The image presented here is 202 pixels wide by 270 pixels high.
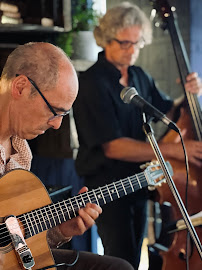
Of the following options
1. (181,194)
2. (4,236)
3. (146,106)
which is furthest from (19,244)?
(181,194)

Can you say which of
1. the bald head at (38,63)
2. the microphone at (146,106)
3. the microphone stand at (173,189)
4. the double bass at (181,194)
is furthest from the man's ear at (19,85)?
the double bass at (181,194)

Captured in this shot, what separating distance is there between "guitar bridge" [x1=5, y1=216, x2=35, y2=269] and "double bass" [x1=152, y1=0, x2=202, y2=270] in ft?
2.82

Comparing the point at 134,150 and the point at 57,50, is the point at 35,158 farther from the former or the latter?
the point at 57,50

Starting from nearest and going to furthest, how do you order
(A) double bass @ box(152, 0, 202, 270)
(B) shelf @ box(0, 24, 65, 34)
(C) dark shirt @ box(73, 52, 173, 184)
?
(A) double bass @ box(152, 0, 202, 270)
(C) dark shirt @ box(73, 52, 173, 184)
(B) shelf @ box(0, 24, 65, 34)

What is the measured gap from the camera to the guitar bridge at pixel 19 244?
174 cm

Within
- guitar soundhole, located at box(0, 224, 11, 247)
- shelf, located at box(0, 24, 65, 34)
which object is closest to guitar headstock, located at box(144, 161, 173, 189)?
guitar soundhole, located at box(0, 224, 11, 247)

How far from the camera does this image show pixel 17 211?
71.6 inches

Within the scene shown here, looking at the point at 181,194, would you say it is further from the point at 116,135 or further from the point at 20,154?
the point at 20,154

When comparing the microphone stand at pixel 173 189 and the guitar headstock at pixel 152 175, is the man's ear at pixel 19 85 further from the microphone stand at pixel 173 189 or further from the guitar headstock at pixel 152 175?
the guitar headstock at pixel 152 175

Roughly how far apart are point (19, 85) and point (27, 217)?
492 mm

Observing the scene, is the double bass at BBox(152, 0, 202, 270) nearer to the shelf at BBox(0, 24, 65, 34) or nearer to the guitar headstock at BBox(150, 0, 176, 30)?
the guitar headstock at BBox(150, 0, 176, 30)

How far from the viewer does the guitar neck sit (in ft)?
6.04

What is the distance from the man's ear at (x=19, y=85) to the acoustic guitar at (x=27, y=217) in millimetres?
291

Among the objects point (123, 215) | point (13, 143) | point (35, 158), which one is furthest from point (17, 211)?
point (35, 158)
